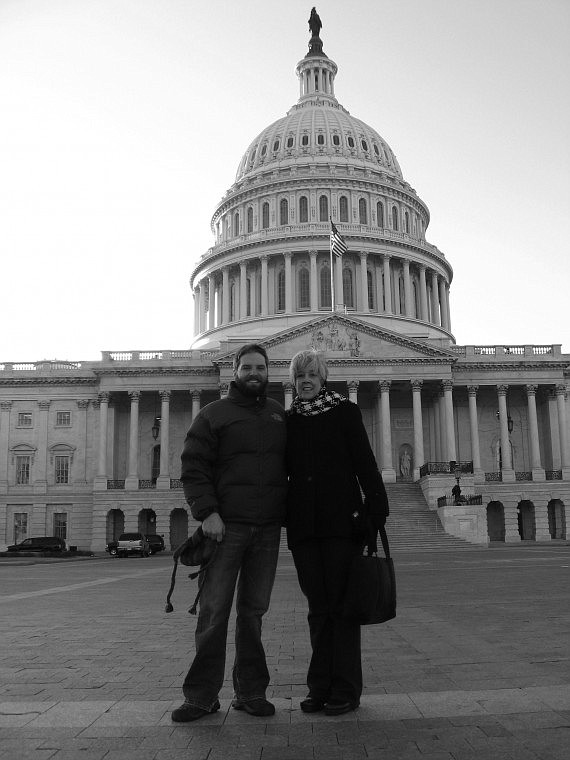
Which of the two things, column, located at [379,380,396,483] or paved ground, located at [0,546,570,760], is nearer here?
paved ground, located at [0,546,570,760]

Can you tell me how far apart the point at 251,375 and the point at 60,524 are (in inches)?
2531

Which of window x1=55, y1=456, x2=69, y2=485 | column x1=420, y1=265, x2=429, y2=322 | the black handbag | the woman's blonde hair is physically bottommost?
the black handbag

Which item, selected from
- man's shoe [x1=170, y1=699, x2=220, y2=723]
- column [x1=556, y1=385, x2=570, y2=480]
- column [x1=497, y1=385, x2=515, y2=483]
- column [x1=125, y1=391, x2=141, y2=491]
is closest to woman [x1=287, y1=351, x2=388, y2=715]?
man's shoe [x1=170, y1=699, x2=220, y2=723]

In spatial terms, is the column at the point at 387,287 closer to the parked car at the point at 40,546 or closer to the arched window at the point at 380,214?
the arched window at the point at 380,214

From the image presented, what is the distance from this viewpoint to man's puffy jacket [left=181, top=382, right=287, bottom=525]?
6863 millimetres

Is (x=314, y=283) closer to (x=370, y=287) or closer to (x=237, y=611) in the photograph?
(x=370, y=287)

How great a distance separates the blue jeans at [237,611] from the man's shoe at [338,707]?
54 cm

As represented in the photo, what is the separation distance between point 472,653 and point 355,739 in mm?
3670

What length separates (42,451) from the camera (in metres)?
68.8

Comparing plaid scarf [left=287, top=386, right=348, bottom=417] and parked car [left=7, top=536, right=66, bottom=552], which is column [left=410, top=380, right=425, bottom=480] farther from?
plaid scarf [left=287, top=386, right=348, bottom=417]

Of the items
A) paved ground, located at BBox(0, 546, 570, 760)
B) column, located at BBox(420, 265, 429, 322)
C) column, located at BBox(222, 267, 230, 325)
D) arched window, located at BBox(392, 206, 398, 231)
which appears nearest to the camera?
paved ground, located at BBox(0, 546, 570, 760)

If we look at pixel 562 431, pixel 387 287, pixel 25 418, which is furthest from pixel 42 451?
pixel 562 431

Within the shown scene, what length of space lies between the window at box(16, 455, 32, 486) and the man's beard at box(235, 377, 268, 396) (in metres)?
65.3

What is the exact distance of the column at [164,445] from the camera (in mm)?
64250
